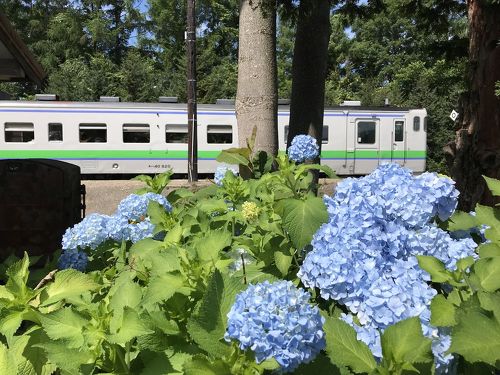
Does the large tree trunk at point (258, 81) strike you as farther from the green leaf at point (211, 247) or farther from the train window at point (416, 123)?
the train window at point (416, 123)

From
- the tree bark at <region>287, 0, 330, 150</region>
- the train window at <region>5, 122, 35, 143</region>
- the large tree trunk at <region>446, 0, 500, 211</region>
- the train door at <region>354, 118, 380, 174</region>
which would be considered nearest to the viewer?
the large tree trunk at <region>446, 0, 500, 211</region>

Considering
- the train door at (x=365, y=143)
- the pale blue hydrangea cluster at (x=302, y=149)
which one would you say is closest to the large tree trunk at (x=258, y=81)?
the pale blue hydrangea cluster at (x=302, y=149)

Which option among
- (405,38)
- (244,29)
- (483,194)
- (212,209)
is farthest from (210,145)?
(405,38)

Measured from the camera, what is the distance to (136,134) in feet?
53.8

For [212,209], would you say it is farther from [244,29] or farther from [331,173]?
[244,29]

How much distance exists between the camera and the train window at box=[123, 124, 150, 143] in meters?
16.3

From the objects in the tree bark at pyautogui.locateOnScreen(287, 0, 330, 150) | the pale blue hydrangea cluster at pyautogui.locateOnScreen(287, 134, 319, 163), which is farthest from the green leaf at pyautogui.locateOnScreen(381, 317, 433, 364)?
the tree bark at pyautogui.locateOnScreen(287, 0, 330, 150)

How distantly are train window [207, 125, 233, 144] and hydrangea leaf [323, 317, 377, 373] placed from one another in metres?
15.9

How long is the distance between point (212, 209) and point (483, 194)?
2487mm

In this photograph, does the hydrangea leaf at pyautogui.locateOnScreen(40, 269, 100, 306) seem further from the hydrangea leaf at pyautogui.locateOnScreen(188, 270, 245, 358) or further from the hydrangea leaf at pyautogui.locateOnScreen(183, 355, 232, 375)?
the hydrangea leaf at pyautogui.locateOnScreen(183, 355, 232, 375)

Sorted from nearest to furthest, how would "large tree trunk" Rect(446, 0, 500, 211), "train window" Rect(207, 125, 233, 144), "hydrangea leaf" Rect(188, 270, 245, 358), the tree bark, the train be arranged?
"hydrangea leaf" Rect(188, 270, 245, 358) < "large tree trunk" Rect(446, 0, 500, 211) < the tree bark < the train < "train window" Rect(207, 125, 233, 144)

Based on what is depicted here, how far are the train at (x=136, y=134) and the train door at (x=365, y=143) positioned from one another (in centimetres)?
3

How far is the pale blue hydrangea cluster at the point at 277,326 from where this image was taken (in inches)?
39.8

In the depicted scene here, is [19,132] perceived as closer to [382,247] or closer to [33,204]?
[33,204]
